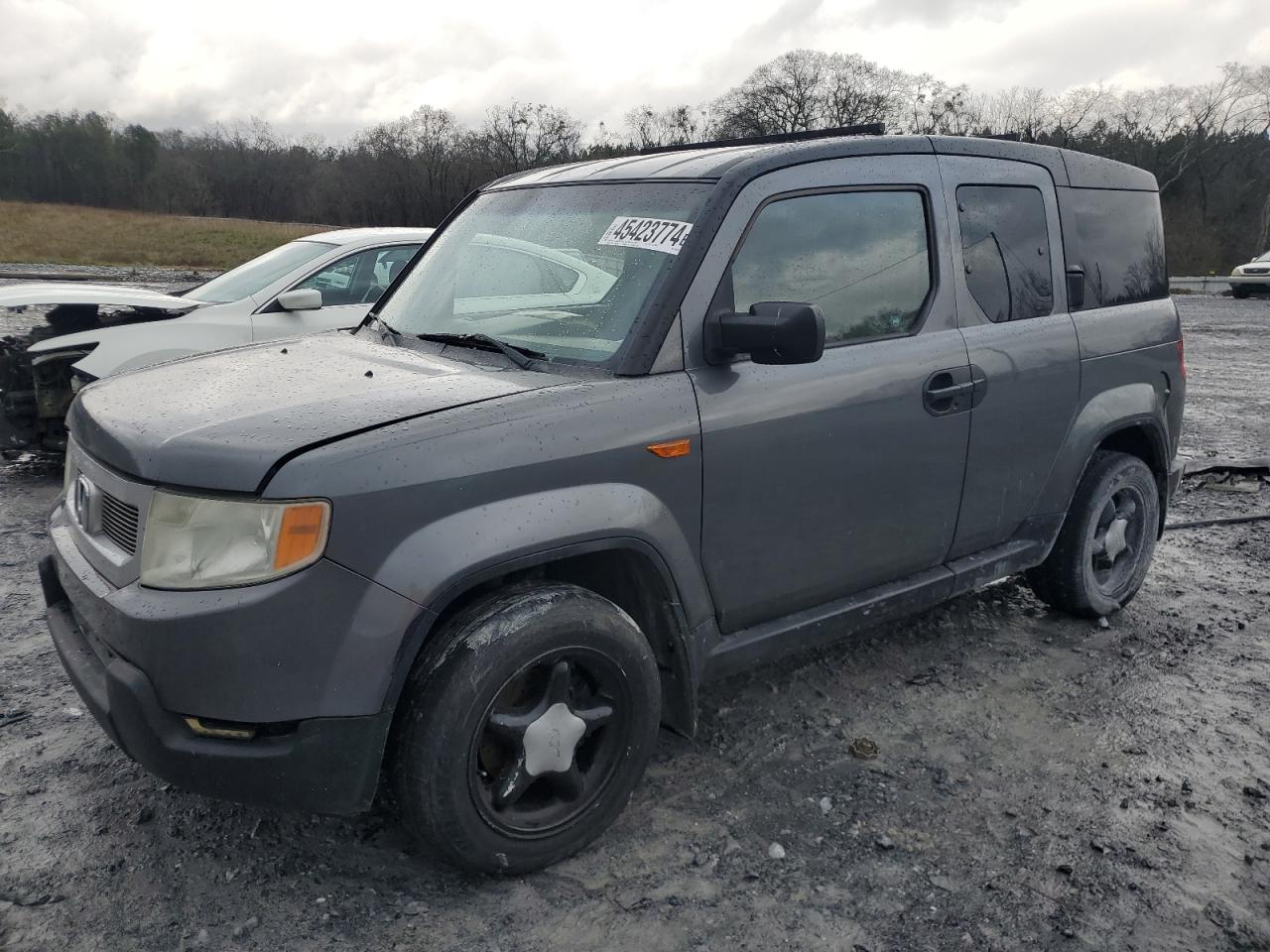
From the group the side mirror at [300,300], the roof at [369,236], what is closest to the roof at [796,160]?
the side mirror at [300,300]

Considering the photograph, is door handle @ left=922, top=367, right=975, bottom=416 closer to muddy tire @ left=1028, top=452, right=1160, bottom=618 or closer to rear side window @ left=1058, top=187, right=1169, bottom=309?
rear side window @ left=1058, top=187, right=1169, bottom=309

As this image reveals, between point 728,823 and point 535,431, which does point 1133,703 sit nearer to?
point 728,823

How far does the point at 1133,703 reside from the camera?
12.5ft

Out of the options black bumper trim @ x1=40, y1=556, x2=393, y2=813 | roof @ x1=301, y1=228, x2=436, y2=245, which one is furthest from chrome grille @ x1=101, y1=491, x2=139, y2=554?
roof @ x1=301, y1=228, x2=436, y2=245

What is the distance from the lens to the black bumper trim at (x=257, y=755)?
233 cm

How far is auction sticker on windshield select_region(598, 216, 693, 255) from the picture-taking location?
2.99m

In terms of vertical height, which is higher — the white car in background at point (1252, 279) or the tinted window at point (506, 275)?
the tinted window at point (506, 275)

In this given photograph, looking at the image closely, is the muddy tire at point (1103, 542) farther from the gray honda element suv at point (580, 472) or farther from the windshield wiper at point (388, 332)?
the windshield wiper at point (388, 332)

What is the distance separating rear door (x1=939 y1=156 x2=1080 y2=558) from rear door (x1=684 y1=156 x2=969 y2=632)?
0.10m

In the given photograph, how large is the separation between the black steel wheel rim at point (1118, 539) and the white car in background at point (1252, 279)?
2578 centimetres

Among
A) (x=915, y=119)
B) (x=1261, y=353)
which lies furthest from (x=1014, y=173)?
(x=915, y=119)

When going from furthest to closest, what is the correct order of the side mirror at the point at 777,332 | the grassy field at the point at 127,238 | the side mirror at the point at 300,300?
the grassy field at the point at 127,238 → the side mirror at the point at 300,300 → the side mirror at the point at 777,332

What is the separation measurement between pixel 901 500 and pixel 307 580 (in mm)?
2011

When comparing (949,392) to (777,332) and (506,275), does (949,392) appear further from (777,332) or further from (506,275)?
(506,275)
